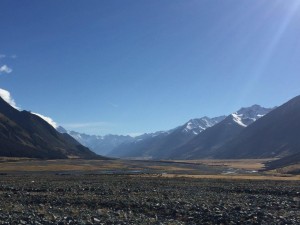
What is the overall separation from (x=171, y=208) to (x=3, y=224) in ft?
46.4

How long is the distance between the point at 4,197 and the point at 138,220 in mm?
20744

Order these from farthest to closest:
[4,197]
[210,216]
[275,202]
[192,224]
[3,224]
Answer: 1. [4,197]
2. [275,202]
3. [210,216]
4. [192,224]
5. [3,224]

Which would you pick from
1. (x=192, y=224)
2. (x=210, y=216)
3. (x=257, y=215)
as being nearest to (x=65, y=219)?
(x=192, y=224)

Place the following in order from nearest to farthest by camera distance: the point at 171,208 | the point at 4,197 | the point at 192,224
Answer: the point at 192,224 < the point at 171,208 < the point at 4,197

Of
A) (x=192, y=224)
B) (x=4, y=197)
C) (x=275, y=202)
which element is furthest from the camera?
(x=4, y=197)

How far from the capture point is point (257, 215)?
30109 millimetres

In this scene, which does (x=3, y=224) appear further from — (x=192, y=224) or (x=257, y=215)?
(x=257, y=215)

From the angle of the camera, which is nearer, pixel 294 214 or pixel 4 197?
pixel 294 214

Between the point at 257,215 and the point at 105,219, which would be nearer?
the point at 105,219

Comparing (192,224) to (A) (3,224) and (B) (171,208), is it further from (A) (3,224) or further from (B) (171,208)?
(A) (3,224)

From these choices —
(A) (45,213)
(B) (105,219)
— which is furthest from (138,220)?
(A) (45,213)

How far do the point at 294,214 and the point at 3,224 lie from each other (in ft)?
68.3

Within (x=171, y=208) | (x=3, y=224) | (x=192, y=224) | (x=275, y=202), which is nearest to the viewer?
(x=3, y=224)

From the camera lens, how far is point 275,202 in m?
38.4
